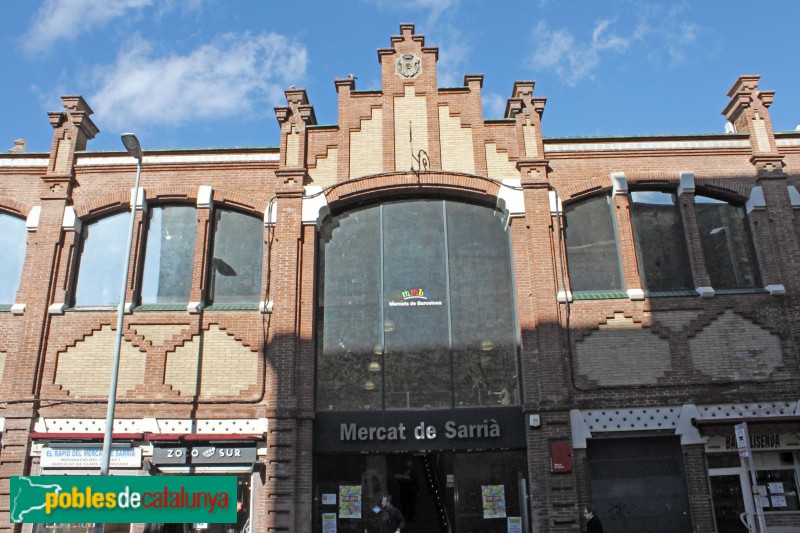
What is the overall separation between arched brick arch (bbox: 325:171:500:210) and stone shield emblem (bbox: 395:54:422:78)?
3.26m

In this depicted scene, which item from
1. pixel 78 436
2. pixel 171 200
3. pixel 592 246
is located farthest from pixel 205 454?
pixel 592 246

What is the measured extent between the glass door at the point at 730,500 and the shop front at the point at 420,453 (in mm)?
4370

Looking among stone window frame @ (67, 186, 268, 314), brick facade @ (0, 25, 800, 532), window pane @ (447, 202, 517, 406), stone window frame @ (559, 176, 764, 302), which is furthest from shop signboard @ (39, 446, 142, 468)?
stone window frame @ (559, 176, 764, 302)

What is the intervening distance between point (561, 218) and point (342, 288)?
5932 millimetres

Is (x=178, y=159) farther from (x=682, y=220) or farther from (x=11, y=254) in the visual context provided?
(x=682, y=220)

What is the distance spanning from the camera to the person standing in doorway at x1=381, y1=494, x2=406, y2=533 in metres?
14.4

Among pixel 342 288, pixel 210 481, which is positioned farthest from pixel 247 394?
pixel 210 481

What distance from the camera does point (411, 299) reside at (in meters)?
16.7

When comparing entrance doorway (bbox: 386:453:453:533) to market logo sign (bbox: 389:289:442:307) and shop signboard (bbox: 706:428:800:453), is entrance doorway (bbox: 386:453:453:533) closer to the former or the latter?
market logo sign (bbox: 389:289:442:307)

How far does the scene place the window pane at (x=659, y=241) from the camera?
1684cm

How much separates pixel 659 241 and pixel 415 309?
6.59 meters

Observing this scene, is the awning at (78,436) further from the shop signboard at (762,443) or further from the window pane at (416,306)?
the shop signboard at (762,443)

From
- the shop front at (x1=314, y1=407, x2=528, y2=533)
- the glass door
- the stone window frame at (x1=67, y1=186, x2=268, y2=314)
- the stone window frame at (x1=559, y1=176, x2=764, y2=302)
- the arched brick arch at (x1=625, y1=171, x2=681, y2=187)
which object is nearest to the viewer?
the glass door

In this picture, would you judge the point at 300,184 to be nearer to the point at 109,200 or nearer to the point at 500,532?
the point at 109,200
